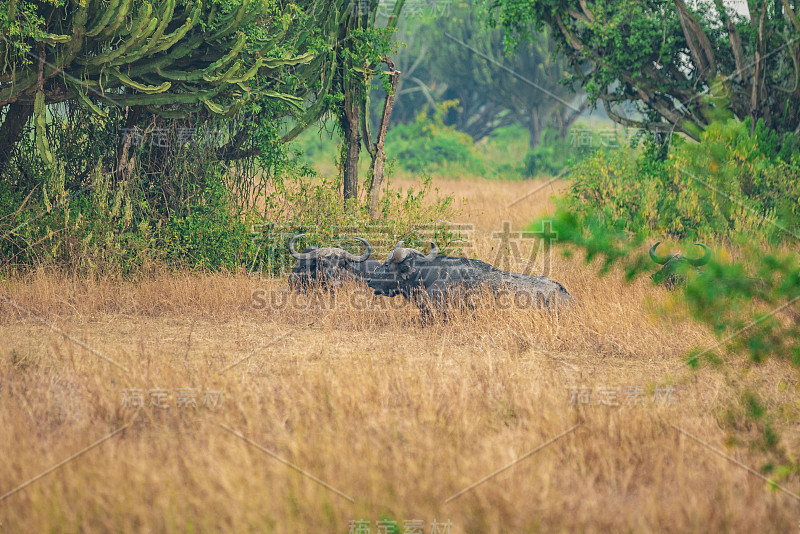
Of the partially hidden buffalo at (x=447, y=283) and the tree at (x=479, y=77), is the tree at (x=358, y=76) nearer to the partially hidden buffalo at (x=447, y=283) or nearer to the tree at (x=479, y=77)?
the partially hidden buffalo at (x=447, y=283)

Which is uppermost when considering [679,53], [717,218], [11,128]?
[679,53]

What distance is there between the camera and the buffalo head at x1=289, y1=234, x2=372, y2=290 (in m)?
8.57

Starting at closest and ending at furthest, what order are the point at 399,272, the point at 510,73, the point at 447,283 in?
the point at 447,283 → the point at 399,272 → the point at 510,73

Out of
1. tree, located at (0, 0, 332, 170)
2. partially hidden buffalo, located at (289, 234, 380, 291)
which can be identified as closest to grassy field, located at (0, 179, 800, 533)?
partially hidden buffalo, located at (289, 234, 380, 291)

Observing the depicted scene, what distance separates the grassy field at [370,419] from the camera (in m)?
3.66

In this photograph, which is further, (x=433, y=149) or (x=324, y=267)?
(x=433, y=149)

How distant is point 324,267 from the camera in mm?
8664

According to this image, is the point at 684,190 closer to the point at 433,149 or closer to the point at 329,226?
the point at 329,226

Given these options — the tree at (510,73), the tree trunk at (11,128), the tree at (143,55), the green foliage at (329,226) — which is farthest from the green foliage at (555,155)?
the tree trunk at (11,128)

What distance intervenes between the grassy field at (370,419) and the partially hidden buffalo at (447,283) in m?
0.27

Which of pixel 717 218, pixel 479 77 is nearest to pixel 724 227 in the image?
pixel 717 218

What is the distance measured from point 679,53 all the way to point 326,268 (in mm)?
8132

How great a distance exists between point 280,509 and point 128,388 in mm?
2258

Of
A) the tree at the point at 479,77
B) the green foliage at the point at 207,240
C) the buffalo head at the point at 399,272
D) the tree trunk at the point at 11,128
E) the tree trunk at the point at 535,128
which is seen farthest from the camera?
the tree trunk at the point at 535,128
